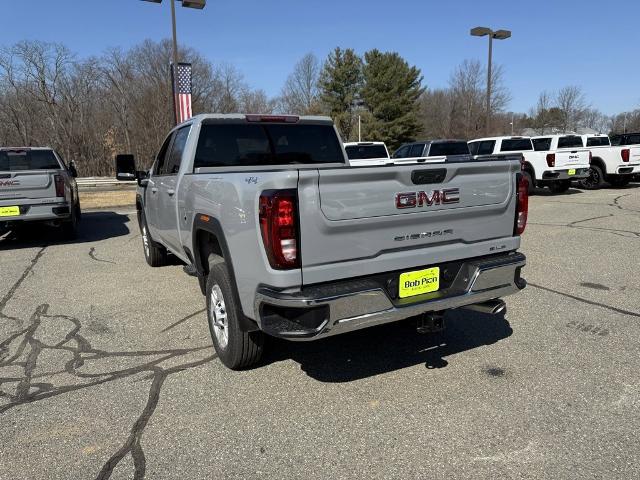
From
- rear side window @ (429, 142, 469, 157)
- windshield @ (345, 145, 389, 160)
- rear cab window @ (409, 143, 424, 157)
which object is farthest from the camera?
rear cab window @ (409, 143, 424, 157)

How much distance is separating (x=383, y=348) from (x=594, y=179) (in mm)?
16571

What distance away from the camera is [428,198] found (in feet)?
10.5

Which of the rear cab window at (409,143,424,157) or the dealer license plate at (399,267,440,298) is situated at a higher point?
the rear cab window at (409,143,424,157)

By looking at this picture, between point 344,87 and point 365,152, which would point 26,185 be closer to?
point 365,152

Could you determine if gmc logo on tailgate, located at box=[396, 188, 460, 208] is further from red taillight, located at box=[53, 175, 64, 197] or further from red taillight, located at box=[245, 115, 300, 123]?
red taillight, located at box=[53, 175, 64, 197]

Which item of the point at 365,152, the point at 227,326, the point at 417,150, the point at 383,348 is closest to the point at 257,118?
the point at 227,326

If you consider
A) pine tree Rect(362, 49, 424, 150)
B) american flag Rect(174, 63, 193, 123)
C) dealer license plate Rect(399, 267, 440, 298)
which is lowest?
dealer license plate Rect(399, 267, 440, 298)

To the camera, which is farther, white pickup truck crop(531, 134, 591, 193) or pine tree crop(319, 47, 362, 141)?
pine tree crop(319, 47, 362, 141)

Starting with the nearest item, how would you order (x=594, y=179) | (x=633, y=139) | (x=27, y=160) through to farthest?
(x=27, y=160), (x=594, y=179), (x=633, y=139)

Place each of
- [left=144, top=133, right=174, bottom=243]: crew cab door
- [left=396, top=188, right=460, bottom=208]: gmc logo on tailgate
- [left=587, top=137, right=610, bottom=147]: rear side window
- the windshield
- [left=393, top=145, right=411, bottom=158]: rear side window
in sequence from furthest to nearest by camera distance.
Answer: [left=587, top=137, right=610, bottom=147]: rear side window < [left=393, top=145, right=411, bottom=158]: rear side window < the windshield < [left=144, top=133, right=174, bottom=243]: crew cab door < [left=396, top=188, right=460, bottom=208]: gmc logo on tailgate

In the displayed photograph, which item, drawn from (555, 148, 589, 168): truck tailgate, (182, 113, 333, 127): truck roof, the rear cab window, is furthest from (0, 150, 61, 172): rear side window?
(555, 148, 589, 168): truck tailgate

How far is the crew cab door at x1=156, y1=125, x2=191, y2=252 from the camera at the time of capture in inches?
191

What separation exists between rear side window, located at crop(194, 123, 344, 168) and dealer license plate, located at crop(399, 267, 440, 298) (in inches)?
86.3

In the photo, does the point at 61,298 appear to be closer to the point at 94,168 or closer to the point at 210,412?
the point at 210,412
